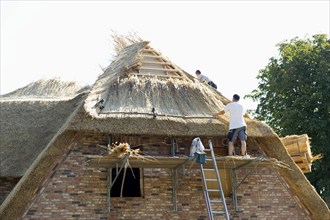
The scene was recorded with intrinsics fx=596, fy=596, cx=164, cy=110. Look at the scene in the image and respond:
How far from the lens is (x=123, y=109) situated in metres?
14.9

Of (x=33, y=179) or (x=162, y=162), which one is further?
(x=162, y=162)

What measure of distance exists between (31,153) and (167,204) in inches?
162

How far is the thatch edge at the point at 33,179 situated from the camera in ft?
43.8

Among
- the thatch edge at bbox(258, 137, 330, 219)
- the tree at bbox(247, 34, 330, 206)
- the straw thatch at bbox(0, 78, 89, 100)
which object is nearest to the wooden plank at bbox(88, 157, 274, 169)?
the thatch edge at bbox(258, 137, 330, 219)

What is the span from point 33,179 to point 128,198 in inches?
91.5

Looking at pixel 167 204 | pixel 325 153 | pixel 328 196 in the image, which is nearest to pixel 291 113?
pixel 325 153

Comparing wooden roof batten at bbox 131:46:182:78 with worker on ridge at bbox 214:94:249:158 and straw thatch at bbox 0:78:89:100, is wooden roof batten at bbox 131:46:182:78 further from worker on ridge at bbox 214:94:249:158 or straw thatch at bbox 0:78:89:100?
straw thatch at bbox 0:78:89:100

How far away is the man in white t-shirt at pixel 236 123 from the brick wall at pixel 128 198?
1082 mm

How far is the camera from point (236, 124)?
47.8 feet

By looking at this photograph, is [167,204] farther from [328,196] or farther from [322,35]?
[322,35]

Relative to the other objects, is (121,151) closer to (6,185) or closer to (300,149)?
(6,185)

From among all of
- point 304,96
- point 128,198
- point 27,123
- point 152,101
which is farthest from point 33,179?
point 304,96

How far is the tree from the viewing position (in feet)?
86.0

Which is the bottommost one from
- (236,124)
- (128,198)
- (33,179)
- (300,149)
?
(128,198)
